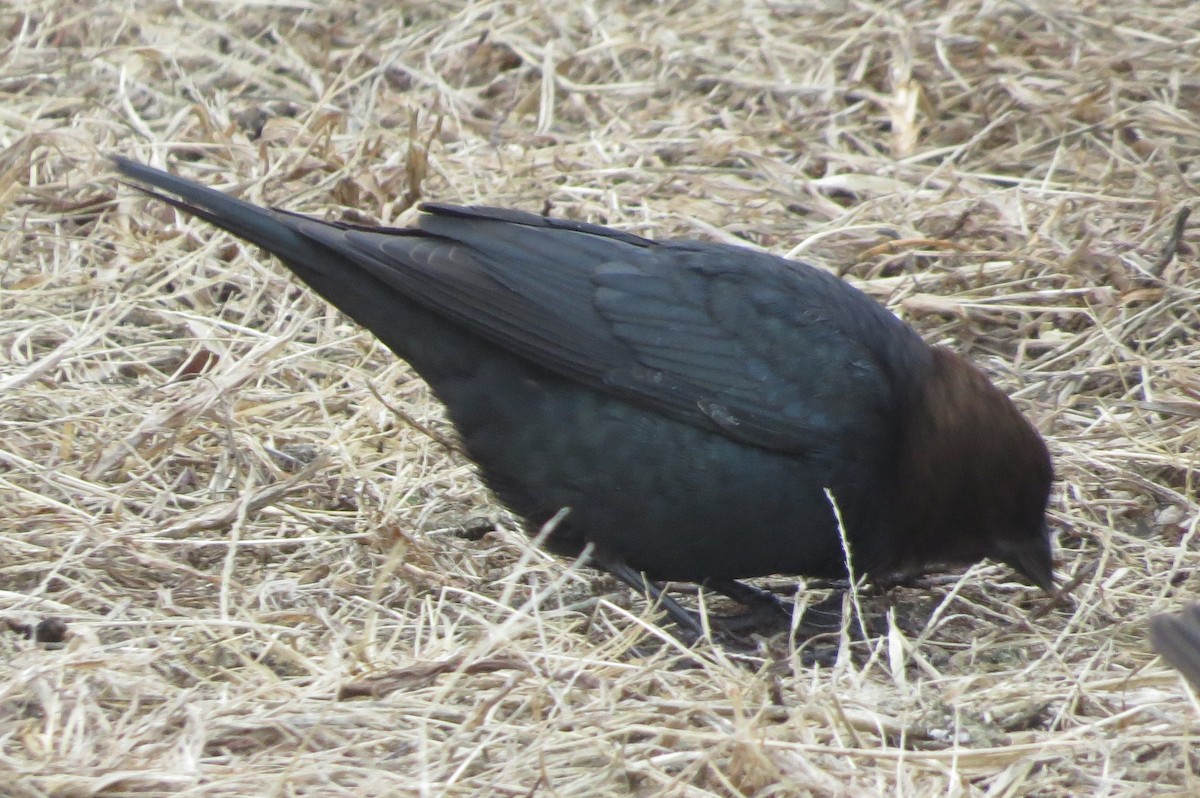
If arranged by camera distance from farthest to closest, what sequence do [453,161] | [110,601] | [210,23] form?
[210,23] → [453,161] → [110,601]

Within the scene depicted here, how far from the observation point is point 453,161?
611 cm

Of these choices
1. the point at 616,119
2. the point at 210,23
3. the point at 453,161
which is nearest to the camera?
the point at 453,161

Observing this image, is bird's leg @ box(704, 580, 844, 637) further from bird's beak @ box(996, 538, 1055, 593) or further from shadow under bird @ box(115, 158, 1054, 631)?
bird's beak @ box(996, 538, 1055, 593)

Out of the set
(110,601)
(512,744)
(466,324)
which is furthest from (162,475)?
(512,744)

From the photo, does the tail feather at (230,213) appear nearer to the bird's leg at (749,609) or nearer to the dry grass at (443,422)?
the dry grass at (443,422)

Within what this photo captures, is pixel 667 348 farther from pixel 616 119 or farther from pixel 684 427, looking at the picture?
pixel 616 119

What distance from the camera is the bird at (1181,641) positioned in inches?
117

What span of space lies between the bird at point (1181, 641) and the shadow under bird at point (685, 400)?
Answer: 3.00 ft

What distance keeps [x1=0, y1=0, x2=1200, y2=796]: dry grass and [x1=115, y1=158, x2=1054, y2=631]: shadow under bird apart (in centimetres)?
23

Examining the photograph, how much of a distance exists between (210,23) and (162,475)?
321 cm

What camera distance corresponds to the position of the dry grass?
3098 mm

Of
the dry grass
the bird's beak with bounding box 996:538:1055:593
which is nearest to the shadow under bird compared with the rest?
the bird's beak with bounding box 996:538:1055:593

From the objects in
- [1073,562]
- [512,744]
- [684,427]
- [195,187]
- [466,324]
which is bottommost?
[1073,562]

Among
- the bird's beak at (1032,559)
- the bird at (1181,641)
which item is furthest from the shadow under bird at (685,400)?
the bird at (1181,641)
